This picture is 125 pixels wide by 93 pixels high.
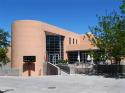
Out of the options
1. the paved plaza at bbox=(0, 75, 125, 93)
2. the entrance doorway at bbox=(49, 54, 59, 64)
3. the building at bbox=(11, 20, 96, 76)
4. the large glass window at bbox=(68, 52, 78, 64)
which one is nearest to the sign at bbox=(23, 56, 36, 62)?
the building at bbox=(11, 20, 96, 76)

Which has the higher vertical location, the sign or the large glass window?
the large glass window

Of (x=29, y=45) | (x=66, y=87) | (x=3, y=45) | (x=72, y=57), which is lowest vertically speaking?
(x=66, y=87)

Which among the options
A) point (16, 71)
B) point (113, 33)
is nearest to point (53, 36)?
point (16, 71)

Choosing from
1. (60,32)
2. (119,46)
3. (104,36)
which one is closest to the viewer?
(119,46)

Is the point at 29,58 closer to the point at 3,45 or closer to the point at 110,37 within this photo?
the point at 110,37

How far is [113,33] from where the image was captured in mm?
41094

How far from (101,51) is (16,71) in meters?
13.5

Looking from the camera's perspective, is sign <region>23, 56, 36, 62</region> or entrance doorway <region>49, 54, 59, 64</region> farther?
entrance doorway <region>49, 54, 59, 64</region>

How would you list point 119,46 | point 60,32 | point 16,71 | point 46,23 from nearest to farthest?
point 119,46 < point 16,71 < point 46,23 < point 60,32

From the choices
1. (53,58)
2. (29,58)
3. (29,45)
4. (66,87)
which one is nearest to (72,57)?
(53,58)

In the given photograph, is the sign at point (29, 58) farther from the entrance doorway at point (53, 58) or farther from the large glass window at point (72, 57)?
the large glass window at point (72, 57)

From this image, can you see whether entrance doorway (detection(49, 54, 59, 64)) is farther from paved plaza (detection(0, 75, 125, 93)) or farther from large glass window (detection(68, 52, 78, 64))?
paved plaza (detection(0, 75, 125, 93))

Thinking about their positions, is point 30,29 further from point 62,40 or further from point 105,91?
point 105,91

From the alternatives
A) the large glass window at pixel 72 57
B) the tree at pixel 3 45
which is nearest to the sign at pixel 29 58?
the large glass window at pixel 72 57
